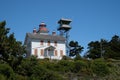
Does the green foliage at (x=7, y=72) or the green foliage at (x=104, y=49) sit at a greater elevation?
the green foliage at (x=104, y=49)

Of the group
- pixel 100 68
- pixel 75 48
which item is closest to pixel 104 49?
pixel 75 48

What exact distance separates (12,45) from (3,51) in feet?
3.71

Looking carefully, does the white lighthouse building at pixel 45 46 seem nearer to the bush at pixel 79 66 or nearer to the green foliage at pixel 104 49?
the green foliage at pixel 104 49

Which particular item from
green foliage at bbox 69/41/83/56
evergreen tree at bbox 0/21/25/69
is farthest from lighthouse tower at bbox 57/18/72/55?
evergreen tree at bbox 0/21/25/69

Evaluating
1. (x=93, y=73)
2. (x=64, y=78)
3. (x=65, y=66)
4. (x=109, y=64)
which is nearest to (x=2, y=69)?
(x=64, y=78)

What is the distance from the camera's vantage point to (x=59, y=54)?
162 ft

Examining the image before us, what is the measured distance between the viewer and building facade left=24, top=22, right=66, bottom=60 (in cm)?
4781

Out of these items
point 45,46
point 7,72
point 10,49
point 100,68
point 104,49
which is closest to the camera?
point 7,72

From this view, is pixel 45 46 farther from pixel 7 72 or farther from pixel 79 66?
pixel 7 72

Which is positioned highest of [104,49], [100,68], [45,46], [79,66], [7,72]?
[45,46]

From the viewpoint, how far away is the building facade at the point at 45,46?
47.8m

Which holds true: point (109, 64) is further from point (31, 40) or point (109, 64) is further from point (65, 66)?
point (31, 40)

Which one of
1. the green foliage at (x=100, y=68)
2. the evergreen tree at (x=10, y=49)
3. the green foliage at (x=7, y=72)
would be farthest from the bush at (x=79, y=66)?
the green foliage at (x=7, y=72)

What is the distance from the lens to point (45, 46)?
48.9 m
